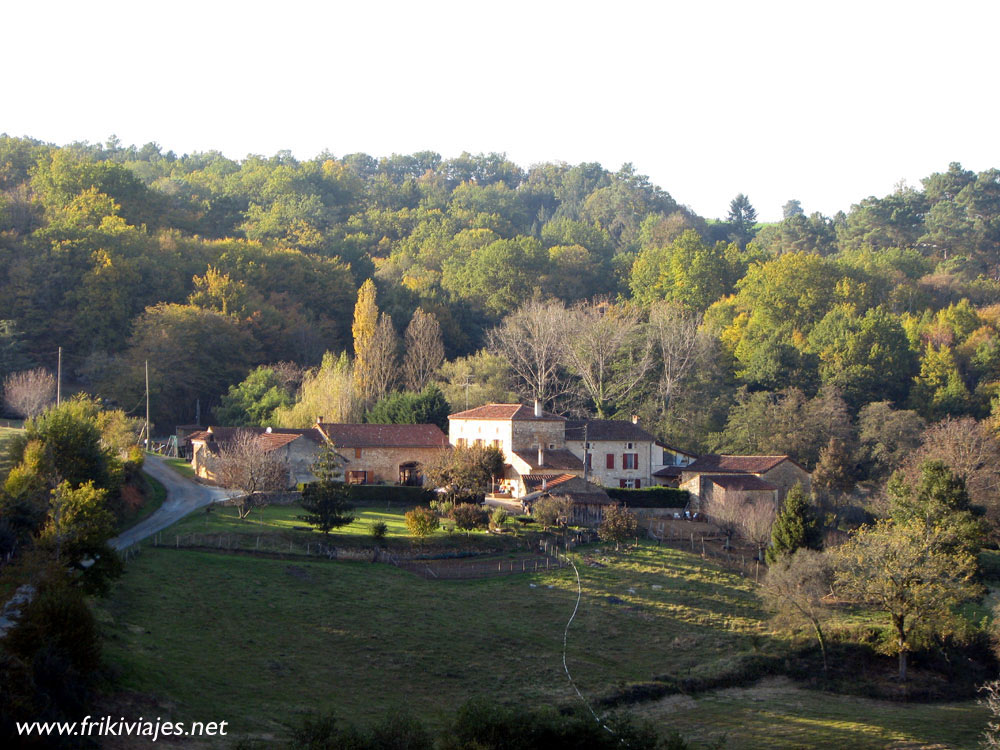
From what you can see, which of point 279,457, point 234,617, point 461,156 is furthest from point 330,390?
point 461,156

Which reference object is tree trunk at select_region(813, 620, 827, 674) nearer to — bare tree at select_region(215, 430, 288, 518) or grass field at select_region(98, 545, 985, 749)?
grass field at select_region(98, 545, 985, 749)

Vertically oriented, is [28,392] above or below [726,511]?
above

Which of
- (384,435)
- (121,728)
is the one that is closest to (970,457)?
(384,435)

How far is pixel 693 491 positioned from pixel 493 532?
12.6 meters

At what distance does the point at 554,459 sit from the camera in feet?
168

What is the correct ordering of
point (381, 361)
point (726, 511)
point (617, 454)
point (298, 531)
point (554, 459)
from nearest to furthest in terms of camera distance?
point (298, 531), point (726, 511), point (554, 459), point (617, 454), point (381, 361)

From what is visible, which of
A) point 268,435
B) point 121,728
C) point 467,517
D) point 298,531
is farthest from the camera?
point 268,435

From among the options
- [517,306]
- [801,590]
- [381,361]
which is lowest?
[801,590]

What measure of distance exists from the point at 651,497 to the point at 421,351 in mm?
24640

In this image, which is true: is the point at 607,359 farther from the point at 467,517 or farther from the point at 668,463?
the point at 467,517

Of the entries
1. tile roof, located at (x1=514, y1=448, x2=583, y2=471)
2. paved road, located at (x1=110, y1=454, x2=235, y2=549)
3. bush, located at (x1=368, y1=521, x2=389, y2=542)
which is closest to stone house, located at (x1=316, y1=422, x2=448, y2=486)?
tile roof, located at (x1=514, y1=448, x2=583, y2=471)

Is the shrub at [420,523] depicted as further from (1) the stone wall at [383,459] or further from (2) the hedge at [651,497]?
(1) the stone wall at [383,459]

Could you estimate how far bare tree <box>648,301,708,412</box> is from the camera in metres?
64.9

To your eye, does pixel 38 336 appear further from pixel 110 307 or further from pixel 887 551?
pixel 887 551
